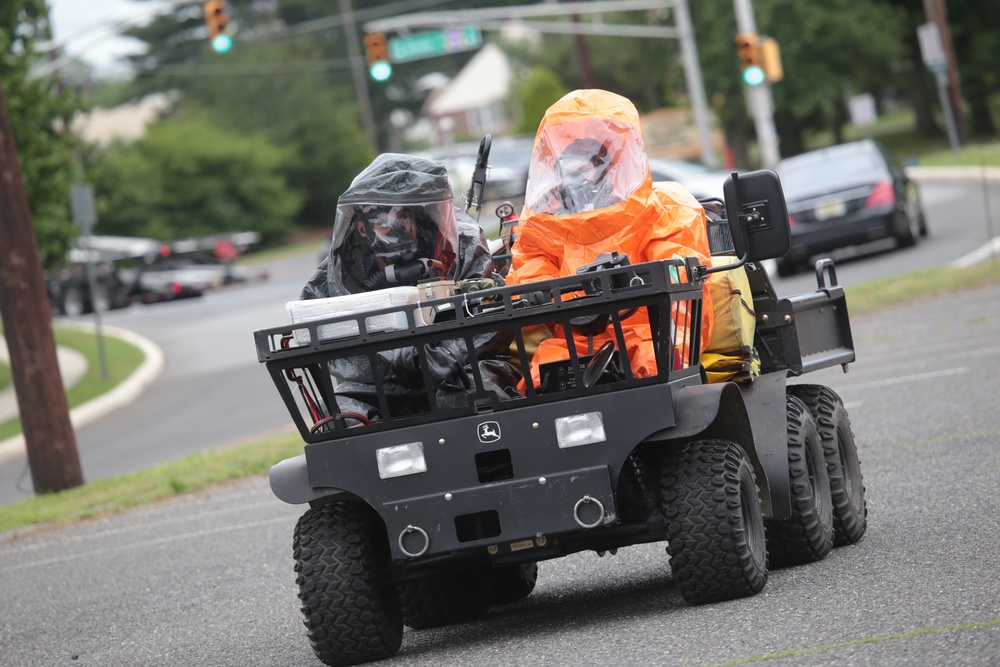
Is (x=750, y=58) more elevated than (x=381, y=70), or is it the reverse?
(x=381, y=70)

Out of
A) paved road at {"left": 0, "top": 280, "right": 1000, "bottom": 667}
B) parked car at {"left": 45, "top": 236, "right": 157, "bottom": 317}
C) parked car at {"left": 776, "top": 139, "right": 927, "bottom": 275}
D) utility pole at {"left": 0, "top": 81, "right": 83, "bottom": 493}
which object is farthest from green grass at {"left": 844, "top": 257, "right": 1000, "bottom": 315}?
parked car at {"left": 45, "top": 236, "right": 157, "bottom": 317}

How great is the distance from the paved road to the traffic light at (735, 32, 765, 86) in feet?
50.3

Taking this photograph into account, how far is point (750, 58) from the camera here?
93.1 feet

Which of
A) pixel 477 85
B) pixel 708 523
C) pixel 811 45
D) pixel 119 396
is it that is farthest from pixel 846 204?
pixel 477 85

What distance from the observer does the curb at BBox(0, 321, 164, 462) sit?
20.8m

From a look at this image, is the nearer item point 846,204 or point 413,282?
point 413,282

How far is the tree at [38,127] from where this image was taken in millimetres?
24734

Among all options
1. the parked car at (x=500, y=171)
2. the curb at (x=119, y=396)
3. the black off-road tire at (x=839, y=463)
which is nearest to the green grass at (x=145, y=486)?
the curb at (x=119, y=396)

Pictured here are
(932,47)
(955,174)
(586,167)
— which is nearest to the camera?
(586,167)

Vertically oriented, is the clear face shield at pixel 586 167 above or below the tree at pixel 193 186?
below

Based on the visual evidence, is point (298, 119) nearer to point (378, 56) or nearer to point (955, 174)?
point (955, 174)

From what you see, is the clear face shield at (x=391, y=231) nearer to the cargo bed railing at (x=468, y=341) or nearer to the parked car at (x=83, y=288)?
the cargo bed railing at (x=468, y=341)

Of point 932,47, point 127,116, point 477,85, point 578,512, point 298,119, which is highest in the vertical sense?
point 477,85

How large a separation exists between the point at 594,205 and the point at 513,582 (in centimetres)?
197
